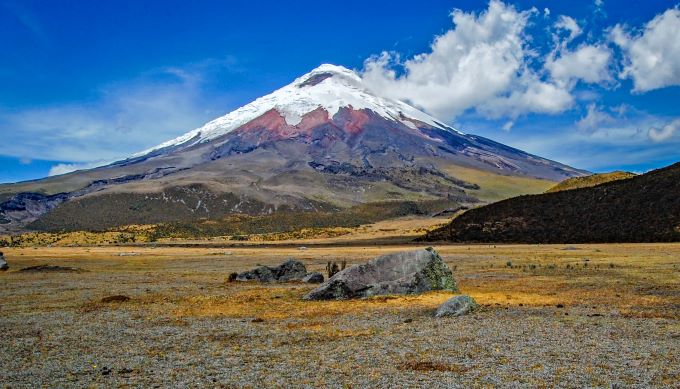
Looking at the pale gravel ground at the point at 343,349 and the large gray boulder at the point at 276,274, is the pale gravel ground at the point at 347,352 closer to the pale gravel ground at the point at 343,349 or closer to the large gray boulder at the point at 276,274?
the pale gravel ground at the point at 343,349

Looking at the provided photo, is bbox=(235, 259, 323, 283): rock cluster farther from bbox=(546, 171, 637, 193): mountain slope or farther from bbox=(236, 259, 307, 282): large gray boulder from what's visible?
bbox=(546, 171, 637, 193): mountain slope

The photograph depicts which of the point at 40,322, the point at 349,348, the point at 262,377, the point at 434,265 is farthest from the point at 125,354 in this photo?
the point at 434,265

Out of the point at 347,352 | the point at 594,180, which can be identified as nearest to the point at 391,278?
the point at 347,352

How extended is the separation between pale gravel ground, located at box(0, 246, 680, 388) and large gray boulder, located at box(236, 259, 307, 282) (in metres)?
15.2

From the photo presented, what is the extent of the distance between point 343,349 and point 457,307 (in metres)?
7.52

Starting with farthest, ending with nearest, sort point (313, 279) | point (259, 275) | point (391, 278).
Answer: point (259, 275) → point (313, 279) → point (391, 278)

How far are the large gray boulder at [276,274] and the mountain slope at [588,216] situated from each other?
54448 mm

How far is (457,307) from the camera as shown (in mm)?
22625

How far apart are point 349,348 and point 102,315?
12.7m

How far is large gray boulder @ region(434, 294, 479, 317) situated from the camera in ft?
73.2

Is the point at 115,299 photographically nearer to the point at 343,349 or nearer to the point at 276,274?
the point at 276,274

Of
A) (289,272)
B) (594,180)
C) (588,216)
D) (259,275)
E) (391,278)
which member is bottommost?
(259,275)

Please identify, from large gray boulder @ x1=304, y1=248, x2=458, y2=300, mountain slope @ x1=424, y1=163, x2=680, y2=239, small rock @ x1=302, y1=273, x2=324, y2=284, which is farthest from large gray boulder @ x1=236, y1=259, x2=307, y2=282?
mountain slope @ x1=424, y1=163, x2=680, y2=239

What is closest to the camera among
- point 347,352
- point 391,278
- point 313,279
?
point 347,352
